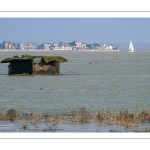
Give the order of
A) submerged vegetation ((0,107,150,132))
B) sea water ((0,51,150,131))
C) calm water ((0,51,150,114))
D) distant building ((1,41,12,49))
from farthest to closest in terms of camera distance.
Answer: distant building ((1,41,12,49)) < calm water ((0,51,150,114)) < sea water ((0,51,150,131)) < submerged vegetation ((0,107,150,132))

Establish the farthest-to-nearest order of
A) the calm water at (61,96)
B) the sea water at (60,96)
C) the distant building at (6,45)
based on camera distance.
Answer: the distant building at (6,45) → the calm water at (61,96) → the sea water at (60,96)

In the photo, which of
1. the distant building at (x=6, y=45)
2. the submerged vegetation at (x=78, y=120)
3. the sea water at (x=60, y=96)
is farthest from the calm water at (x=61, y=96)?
the distant building at (x=6, y=45)

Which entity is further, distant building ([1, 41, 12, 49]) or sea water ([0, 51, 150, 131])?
distant building ([1, 41, 12, 49])

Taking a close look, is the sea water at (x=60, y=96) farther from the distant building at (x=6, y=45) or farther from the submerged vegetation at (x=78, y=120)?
the distant building at (x=6, y=45)

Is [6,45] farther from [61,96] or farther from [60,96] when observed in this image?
[61,96]

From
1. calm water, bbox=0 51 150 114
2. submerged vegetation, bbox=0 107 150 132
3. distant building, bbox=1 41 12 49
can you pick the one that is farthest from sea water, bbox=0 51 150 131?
distant building, bbox=1 41 12 49

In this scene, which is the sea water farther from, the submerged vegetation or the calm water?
the submerged vegetation

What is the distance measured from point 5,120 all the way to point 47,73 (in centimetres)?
2920

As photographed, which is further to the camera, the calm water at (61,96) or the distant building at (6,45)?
the distant building at (6,45)

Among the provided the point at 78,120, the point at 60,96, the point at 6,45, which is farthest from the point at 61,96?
the point at 6,45
